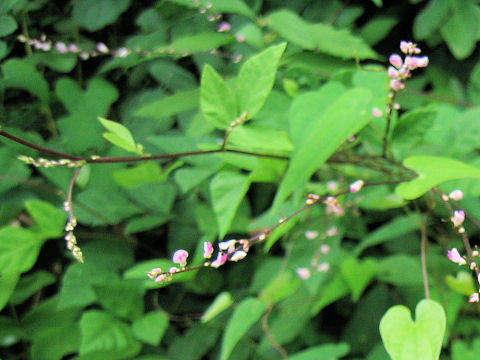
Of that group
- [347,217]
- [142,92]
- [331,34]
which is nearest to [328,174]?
[347,217]

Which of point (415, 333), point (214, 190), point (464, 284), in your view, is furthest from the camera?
point (464, 284)

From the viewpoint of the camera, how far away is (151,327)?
91cm

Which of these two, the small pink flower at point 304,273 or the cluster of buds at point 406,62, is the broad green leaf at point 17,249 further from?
the cluster of buds at point 406,62

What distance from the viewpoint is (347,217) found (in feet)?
3.31

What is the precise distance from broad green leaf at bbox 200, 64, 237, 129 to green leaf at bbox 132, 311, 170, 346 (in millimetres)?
430

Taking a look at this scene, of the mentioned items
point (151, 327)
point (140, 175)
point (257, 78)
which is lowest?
point (151, 327)

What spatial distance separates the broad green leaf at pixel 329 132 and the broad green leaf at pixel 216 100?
0.09 meters

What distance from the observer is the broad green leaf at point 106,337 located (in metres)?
0.84

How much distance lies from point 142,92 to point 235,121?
54cm

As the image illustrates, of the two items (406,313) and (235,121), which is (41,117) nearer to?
(235,121)

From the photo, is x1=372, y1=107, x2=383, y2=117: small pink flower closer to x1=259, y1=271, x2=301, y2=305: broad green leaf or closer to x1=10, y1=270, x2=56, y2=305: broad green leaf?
x1=259, y1=271, x2=301, y2=305: broad green leaf

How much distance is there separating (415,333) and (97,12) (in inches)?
32.0

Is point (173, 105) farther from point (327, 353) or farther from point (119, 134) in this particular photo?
point (327, 353)

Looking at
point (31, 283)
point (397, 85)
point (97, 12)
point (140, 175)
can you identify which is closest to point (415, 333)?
point (397, 85)
